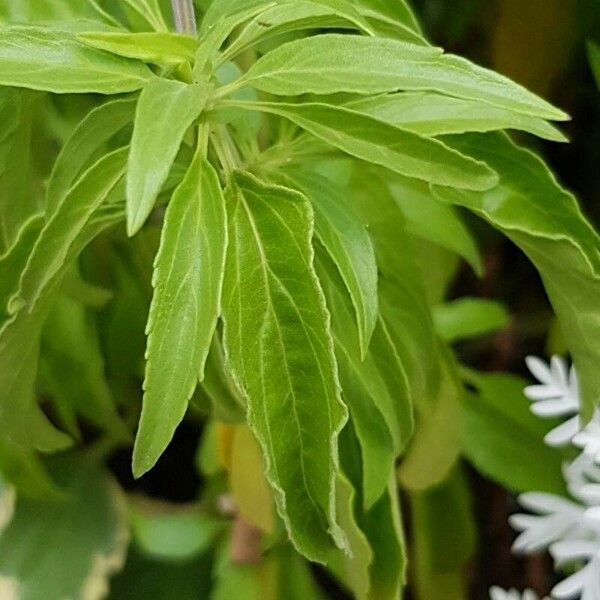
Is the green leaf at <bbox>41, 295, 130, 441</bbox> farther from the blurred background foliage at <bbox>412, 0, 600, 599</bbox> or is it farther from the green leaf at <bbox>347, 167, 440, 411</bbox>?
the blurred background foliage at <bbox>412, 0, 600, 599</bbox>

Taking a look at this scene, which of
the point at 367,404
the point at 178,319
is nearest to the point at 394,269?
the point at 367,404

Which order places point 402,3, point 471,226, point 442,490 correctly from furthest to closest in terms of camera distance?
point 471,226
point 442,490
point 402,3

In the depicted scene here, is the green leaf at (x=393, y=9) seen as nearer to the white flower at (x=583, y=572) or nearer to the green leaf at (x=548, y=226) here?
the green leaf at (x=548, y=226)

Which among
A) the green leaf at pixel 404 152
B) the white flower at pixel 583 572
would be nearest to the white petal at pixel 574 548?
the white flower at pixel 583 572

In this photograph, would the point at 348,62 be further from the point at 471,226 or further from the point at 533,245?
the point at 471,226

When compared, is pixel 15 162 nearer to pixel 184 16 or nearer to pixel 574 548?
pixel 184 16

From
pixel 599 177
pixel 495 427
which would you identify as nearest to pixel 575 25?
pixel 599 177

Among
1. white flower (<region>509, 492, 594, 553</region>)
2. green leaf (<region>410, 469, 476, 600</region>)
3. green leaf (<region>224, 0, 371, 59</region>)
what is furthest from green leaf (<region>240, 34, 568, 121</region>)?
green leaf (<region>410, 469, 476, 600</region>)
